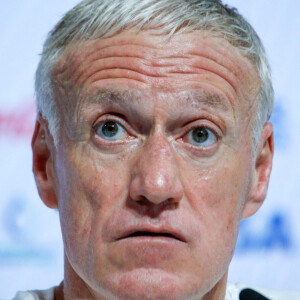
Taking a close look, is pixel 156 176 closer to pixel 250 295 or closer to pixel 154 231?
pixel 154 231

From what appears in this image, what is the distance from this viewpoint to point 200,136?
1759 mm

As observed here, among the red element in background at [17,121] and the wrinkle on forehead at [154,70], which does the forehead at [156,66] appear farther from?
the red element in background at [17,121]

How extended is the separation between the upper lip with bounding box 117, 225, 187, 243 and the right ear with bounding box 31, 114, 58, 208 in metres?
0.40

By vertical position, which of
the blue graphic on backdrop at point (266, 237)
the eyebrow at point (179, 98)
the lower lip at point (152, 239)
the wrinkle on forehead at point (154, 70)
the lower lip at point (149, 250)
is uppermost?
the wrinkle on forehead at point (154, 70)

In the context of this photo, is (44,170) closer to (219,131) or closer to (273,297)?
(219,131)

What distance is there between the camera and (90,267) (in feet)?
5.49

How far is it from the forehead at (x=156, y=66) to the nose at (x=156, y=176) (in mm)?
162

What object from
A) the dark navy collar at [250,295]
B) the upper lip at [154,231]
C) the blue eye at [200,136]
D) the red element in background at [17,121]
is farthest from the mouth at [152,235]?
the red element in background at [17,121]

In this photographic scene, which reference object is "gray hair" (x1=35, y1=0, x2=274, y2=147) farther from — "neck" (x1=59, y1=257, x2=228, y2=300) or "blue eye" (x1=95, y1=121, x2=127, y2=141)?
"neck" (x1=59, y1=257, x2=228, y2=300)

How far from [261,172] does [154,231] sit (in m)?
0.56

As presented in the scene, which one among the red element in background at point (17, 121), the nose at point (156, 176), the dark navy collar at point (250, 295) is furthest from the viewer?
the red element in background at point (17, 121)

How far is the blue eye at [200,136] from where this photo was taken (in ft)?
5.75

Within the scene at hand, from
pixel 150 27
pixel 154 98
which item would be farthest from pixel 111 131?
pixel 150 27

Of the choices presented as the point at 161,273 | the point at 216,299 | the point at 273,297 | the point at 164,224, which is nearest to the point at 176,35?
the point at 164,224
